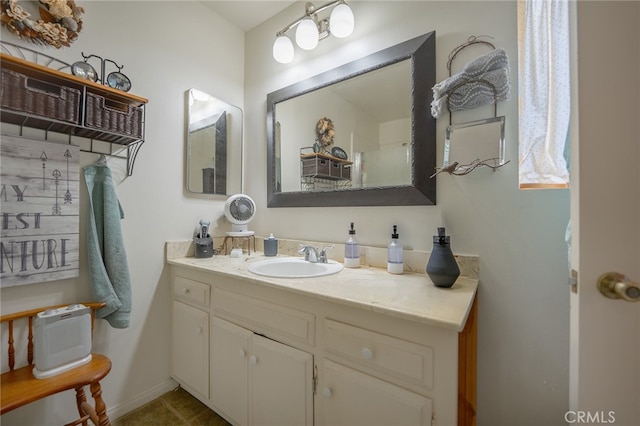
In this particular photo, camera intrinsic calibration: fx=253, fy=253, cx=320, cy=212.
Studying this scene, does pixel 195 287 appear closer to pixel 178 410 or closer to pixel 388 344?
pixel 178 410

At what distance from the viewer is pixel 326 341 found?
0.92 meters

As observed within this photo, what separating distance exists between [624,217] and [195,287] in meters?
1.67

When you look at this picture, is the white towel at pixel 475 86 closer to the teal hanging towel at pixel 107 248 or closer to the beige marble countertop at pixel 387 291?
the beige marble countertop at pixel 387 291

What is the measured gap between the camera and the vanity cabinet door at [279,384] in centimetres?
97

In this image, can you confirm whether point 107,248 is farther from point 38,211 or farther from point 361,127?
point 361,127

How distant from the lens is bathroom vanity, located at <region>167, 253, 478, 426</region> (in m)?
0.74

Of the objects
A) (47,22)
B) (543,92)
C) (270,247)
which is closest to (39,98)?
(47,22)

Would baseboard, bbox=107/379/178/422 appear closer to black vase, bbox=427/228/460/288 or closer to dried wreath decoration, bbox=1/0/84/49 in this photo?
black vase, bbox=427/228/460/288

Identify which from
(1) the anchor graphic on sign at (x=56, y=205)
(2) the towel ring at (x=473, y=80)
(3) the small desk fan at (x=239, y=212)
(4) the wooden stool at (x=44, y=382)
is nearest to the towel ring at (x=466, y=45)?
(2) the towel ring at (x=473, y=80)

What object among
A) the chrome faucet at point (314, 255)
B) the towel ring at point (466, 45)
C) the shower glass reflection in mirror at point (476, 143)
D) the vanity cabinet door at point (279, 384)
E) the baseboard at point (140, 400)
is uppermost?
the towel ring at point (466, 45)

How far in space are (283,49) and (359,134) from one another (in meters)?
0.81

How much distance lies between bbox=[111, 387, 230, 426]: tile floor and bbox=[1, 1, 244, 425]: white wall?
62mm

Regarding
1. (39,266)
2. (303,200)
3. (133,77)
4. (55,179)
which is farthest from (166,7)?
(39,266)

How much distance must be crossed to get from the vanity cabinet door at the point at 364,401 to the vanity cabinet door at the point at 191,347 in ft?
2.51
